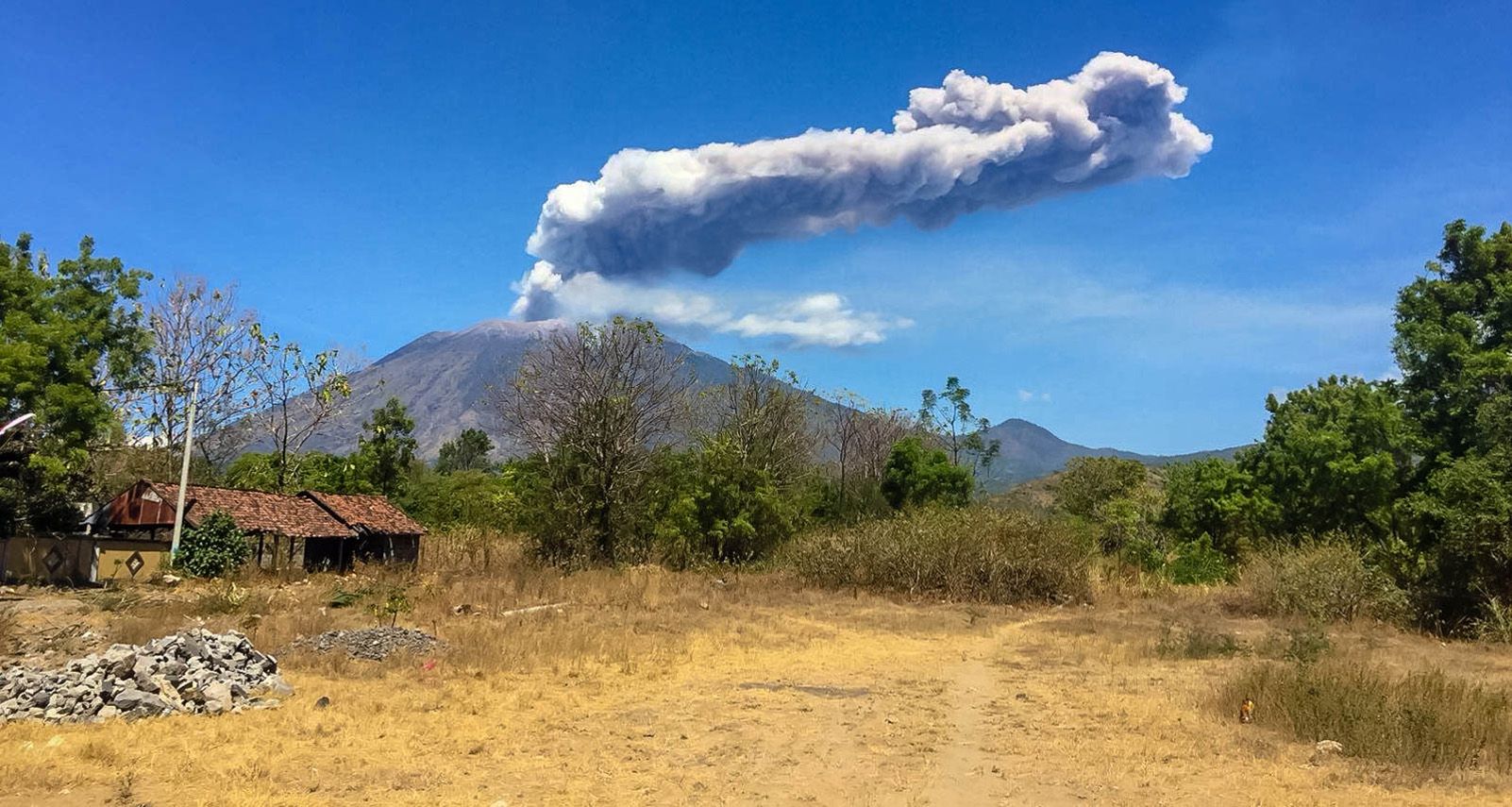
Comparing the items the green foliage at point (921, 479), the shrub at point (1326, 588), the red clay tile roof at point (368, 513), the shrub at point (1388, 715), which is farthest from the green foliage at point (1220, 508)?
the red clay tile roof at point (368, 513)

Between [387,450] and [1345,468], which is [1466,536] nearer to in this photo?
[1345,468]

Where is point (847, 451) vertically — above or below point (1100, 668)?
above

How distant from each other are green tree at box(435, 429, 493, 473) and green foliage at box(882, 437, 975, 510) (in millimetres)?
40462

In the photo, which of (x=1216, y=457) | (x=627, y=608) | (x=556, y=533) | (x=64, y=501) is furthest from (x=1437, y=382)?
(x=64, y=501)

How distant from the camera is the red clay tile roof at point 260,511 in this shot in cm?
2545

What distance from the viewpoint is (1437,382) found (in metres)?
26.7

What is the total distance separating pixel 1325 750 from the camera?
8.23m

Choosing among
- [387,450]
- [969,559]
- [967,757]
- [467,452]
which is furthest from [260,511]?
[467,452]

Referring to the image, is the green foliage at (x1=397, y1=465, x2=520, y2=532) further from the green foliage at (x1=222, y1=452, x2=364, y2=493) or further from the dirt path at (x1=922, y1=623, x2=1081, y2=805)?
the dirt path at (x1=922, y1=623, x2=1081, y2=805)

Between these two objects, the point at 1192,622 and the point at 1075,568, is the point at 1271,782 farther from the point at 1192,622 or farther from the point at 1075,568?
the point at 1075,568

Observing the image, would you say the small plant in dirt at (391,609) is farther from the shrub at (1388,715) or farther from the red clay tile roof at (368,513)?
the shrub at (1388,715)

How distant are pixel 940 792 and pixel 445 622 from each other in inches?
439

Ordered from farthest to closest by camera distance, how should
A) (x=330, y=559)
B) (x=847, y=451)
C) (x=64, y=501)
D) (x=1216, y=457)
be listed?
1. (x=847, y=451)
2. (x=1216, y=457)
3. (x=330, y=559)
4. (x=64, y=501)

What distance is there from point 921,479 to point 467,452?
158ft
